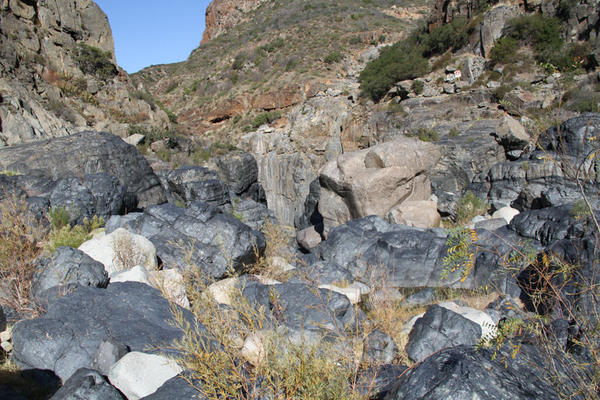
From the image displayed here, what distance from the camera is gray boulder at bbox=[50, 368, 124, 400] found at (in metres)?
2.55

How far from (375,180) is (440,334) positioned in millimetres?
4937

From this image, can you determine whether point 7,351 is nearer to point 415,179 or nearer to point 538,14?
point 415,179

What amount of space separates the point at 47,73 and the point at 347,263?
14415mm

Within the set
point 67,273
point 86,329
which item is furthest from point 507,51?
→ point 86,329

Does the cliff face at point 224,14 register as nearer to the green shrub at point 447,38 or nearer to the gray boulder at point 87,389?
the green shrub at point 447,38

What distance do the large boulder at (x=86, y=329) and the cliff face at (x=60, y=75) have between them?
8621 mm

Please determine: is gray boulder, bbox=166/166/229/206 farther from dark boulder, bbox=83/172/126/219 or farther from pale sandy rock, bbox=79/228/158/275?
pale sandy rock, bbox=79/228/158/275

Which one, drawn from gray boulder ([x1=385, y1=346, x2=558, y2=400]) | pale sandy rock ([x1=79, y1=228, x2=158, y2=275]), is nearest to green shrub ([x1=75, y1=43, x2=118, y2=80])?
pale sandy rock ([x1=79, y1=228, x2=158, y2=275])

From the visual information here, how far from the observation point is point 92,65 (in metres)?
16.8

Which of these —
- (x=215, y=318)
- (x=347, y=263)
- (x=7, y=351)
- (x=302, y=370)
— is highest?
(x=215, y=318)

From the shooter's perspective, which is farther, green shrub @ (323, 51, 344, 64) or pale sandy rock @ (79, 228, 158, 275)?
green shrub @ (323, 51, 344, 64)

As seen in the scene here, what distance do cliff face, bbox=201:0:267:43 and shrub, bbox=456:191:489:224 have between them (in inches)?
1802

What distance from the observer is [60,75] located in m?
15.2

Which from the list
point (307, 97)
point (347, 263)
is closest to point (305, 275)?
point (347, 263)
